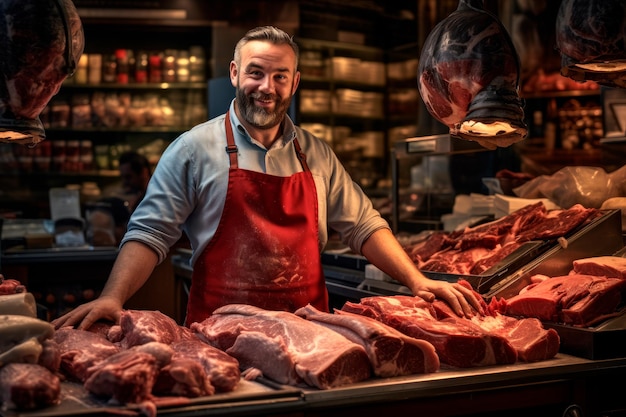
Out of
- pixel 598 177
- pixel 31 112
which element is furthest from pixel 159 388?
pixel 598 177

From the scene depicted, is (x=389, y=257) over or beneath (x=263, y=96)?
beneath

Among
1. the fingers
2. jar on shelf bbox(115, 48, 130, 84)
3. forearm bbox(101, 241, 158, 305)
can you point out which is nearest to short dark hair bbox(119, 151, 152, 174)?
jar on shelf bbox(115, 48, 130, 84)

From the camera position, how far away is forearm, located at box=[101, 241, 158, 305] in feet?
10.5

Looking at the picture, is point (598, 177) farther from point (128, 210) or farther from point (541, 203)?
point (128, 210)

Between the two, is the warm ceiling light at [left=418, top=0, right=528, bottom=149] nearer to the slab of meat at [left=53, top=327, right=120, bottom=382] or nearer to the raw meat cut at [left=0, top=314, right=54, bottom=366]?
the slab of meat at [left=53, top=327, right=120, bottom=382]

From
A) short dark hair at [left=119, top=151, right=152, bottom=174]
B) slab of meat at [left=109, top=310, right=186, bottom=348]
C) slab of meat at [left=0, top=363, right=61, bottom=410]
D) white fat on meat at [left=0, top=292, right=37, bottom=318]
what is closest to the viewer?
slab of meat at [left=0, top=363, right=61, bottom=410]

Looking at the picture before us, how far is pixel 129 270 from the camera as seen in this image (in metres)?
3.31

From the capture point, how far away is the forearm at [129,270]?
3188 millimetres

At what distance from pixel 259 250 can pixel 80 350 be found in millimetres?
1290

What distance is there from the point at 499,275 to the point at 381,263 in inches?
21.7

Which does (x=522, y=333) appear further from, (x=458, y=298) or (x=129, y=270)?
(x=129, y=270)

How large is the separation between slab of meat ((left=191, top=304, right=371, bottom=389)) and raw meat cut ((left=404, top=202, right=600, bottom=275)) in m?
1.28

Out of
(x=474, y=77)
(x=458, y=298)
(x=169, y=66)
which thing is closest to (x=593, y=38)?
(x=474, y=77)

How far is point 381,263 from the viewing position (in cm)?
375
